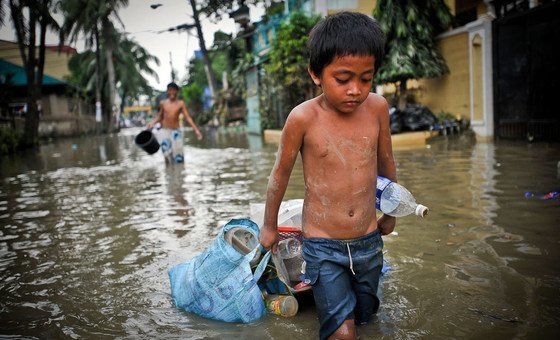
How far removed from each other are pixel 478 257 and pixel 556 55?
810 centimetres

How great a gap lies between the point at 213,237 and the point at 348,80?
235 cm

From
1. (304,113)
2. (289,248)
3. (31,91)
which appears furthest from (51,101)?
(304,113)

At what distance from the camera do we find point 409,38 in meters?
14.4

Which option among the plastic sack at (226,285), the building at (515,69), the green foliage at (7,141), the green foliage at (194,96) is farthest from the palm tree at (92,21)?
the plastic sack at (226,285)

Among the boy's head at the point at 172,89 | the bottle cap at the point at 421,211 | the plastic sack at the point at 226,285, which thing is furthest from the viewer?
the boy's head at the point at 172,89

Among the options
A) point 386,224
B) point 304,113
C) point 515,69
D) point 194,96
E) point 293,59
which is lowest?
point 386,224

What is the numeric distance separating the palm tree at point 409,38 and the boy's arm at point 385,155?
39.9 feet

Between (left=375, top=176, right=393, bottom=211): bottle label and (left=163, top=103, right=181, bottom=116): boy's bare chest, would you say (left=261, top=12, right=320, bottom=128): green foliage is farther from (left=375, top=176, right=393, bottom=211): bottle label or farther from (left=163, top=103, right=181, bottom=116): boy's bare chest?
(left=375, top=176, right=393, bottom=211): bottle label

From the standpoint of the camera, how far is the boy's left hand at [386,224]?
2.49 metres

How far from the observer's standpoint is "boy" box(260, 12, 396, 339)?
81.2 inches

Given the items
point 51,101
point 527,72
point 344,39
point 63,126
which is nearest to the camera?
point 344,39

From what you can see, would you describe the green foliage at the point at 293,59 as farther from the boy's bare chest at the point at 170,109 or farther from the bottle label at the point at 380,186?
the bottle label at the point at 380,186

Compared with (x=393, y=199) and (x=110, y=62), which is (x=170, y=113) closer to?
(x=393, y=199)

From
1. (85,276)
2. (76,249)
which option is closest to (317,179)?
(85,276)
